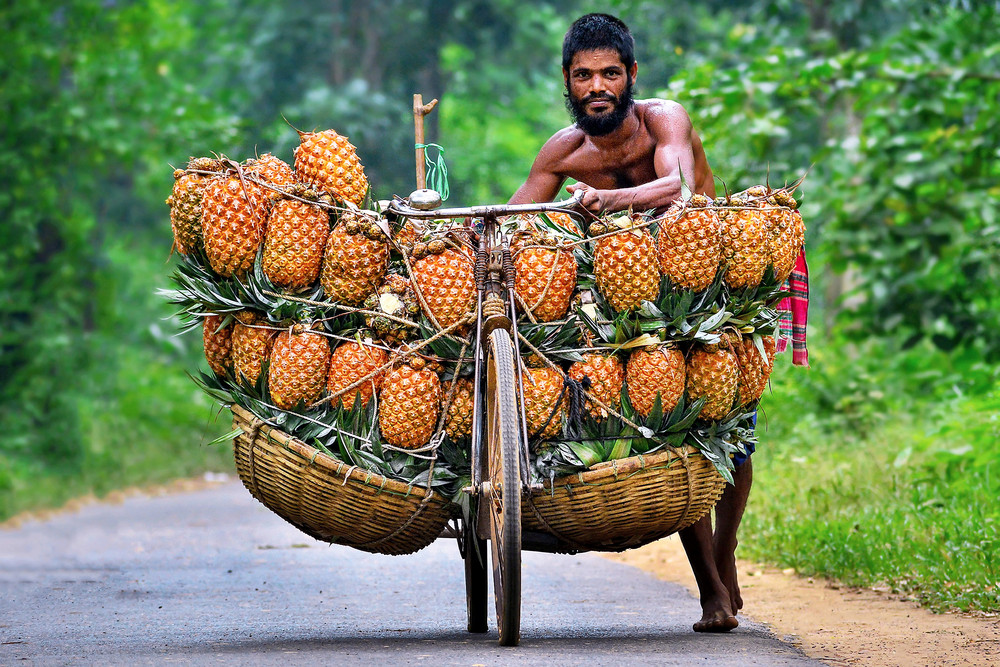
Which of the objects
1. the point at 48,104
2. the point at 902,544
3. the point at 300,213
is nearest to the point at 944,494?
the point at 902,544

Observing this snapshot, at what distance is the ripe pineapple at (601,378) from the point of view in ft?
16.4

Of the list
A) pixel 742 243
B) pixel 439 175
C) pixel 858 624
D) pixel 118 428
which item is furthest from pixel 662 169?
pixel 118 428

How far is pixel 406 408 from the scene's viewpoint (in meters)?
4.95

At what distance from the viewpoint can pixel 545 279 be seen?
5031 millimetres

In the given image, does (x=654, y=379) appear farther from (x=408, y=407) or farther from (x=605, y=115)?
(x=605, y=115)

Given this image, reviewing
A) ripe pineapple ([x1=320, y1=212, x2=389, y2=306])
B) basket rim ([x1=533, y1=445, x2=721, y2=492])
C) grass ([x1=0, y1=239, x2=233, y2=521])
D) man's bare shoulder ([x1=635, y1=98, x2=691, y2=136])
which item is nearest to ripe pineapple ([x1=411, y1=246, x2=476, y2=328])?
ripe pineapple ([x1=320, y1=212, x2=389, y2=306])

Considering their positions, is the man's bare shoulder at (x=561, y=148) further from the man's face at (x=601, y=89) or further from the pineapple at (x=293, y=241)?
the pineapple at (x=293, y=241)

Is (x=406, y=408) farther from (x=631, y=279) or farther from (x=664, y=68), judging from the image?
(x=664, y=68)

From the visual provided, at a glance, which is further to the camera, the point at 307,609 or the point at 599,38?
the point at 307,609

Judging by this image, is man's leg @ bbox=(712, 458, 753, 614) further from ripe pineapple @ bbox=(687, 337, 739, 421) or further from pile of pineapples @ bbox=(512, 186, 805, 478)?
ripe pineapple @ bbox=(687, 337, 739, 421)

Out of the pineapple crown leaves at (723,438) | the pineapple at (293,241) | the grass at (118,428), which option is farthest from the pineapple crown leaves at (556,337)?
the grass at (118,428)

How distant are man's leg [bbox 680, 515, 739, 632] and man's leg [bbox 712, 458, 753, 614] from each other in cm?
28

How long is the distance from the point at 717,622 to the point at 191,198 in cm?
267

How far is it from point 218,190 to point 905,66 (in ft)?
26.8
